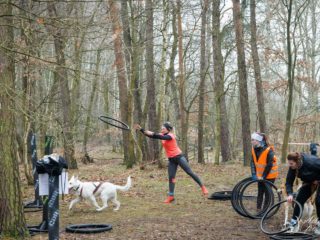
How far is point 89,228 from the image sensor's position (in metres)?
8.41

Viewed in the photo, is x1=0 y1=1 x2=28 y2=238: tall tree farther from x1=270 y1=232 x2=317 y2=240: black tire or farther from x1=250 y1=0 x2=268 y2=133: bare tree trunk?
x1=250 y1=0 x2=268 y2=133: bare tree trunk

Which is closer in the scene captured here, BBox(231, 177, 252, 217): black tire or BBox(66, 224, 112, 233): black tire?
BBox(66, 224, 112, 233): black tire

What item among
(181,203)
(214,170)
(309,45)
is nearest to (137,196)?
(181,203)

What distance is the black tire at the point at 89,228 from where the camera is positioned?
318 inches

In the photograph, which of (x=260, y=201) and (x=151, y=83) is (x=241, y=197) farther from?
(x=151, y=83)

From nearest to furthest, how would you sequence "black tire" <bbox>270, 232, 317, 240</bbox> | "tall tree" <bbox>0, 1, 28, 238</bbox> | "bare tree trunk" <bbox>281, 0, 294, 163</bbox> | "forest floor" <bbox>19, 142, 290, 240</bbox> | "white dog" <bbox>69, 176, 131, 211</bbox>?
"black tire" <bbox>270, 232, 317, 240</bbox>
"tall tree" <bbox>0, 1, 28, 238</bbox>
"forest floor" <bbox>19, 142, 290, 240</bbox>
"white dog" <bbox>69, 176, 131, 211</bbox>
"bare tree trunk" <bbox>281, 0, 294, 163</bbox>

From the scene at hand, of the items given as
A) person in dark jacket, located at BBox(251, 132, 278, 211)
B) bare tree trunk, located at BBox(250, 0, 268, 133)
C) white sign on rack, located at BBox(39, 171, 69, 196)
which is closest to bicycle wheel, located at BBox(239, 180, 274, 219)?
person in dark jacket, located at BBox(251, 132, 278, 211)

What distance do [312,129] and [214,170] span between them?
17590 millimetres

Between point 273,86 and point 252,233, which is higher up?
point 273,86

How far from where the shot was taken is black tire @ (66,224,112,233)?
8086 mm

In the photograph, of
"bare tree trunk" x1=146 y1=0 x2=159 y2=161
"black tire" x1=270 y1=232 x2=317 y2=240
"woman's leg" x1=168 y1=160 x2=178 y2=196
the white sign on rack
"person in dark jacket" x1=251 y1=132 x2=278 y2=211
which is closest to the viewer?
the white sign on rack

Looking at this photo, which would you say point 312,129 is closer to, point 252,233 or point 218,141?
point 218,141

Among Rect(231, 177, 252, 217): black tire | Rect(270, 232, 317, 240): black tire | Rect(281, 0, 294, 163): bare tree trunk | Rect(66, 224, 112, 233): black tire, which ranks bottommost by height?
Rect(270, 232, 317, 240): black tire

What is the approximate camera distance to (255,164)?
9.63m
